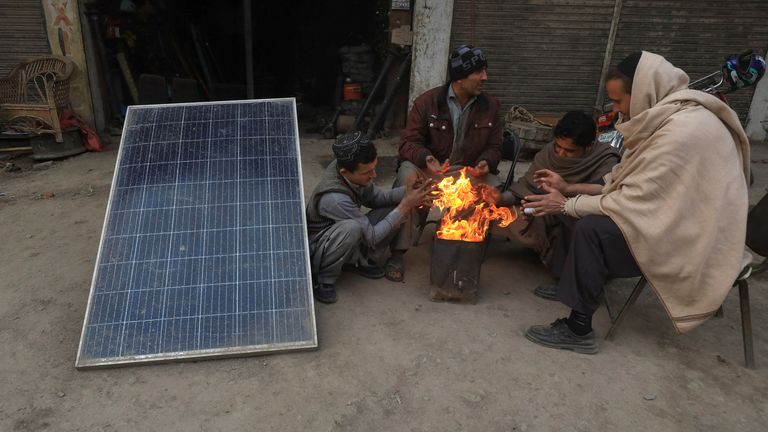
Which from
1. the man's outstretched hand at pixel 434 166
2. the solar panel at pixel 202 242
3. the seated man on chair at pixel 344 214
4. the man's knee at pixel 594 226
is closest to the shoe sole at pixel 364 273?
the seated man on chair at pixel 344 214

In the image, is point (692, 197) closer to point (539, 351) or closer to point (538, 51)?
point (539, 351)

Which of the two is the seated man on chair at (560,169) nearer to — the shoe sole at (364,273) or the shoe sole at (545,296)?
the shoe sole at (545,296)

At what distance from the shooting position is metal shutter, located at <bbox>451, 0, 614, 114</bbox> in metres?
7.57

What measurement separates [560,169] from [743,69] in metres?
4.08

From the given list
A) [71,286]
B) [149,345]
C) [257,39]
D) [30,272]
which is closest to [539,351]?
[149,345]

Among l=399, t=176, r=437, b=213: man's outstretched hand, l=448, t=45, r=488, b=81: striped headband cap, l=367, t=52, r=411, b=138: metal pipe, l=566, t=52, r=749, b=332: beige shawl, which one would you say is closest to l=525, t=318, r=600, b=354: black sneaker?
l=566, t=52, r=749, b=332: beige shawl

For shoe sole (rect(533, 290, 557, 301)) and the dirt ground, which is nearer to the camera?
the dirt ground

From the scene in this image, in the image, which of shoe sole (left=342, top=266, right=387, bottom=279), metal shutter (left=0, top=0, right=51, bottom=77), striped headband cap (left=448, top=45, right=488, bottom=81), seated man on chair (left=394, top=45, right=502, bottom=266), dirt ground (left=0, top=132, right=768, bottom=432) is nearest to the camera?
dirt ground (left=0, top=132, right=768, bottom=432)

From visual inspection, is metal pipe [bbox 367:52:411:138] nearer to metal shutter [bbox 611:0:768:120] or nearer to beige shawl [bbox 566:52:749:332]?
metal shutter [bbox 611:0:768:120]

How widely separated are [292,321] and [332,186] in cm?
105

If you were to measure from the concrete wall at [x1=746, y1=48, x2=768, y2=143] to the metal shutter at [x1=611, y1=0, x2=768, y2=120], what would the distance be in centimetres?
55

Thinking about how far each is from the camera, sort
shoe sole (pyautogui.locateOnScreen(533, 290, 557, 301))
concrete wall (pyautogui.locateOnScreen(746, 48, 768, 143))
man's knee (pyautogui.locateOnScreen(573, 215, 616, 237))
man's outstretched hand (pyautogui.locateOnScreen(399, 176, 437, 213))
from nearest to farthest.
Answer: man's knee (pyautogui.locateOnScreen(573, 215, 616, 237)), man's outstretched hand (pyautogui.locateOnScreen(399, 176, 437, 213)), shoe sole (pyautogui.locateOnScreen(533, 290, 557, 301)), concrete wall (pyautogui.locateOnScreen(746, 48, 768, 143))

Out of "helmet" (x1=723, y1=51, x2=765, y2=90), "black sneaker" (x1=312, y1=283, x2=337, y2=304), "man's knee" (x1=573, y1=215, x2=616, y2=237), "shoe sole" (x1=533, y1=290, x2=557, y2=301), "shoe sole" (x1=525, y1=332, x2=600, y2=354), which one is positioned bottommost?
"shoe sole" (x1=533, y1=290, x2=557, y2=301)

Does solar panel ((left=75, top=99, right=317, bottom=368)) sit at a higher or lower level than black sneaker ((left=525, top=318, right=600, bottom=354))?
higher
